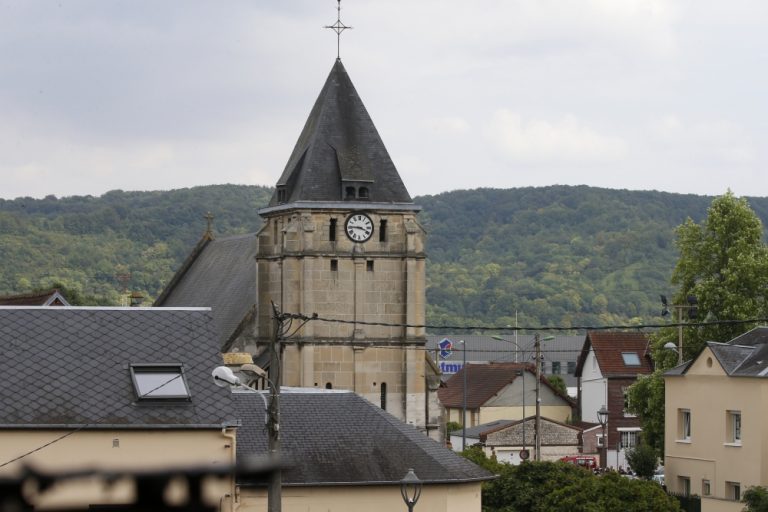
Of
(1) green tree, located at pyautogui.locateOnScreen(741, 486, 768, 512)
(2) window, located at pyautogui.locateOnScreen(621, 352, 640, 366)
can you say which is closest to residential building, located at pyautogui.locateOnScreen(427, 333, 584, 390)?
(2) window, located at pyautogui.locateOnScreen(621, 352, 640, 366)

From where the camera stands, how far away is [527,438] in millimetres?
93375

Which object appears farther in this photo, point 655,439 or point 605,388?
point 605,388

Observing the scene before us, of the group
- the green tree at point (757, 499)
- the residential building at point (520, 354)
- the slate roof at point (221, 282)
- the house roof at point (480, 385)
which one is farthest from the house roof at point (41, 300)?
the residential building at point (520, 354)

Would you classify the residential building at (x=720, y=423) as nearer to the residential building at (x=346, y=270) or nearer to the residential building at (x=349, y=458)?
the residential building at (x=349, y=458)

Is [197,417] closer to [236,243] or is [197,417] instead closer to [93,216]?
[236,243]

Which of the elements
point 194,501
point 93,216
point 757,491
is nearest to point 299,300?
point 757,491

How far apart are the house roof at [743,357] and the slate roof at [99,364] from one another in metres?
19.4

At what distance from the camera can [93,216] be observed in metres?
168

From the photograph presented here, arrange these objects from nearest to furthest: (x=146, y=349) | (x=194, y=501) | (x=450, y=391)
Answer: (x=194, y=501)
(x=146, y=349)
(x=450, y=391)

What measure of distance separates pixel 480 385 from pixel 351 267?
46.9 meters

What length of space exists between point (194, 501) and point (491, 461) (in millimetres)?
45808

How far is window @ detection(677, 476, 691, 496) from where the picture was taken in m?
48.5

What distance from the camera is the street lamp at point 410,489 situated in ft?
96.3

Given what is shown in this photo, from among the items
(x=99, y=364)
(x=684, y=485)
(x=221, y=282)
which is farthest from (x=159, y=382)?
(x=221, y=282)
